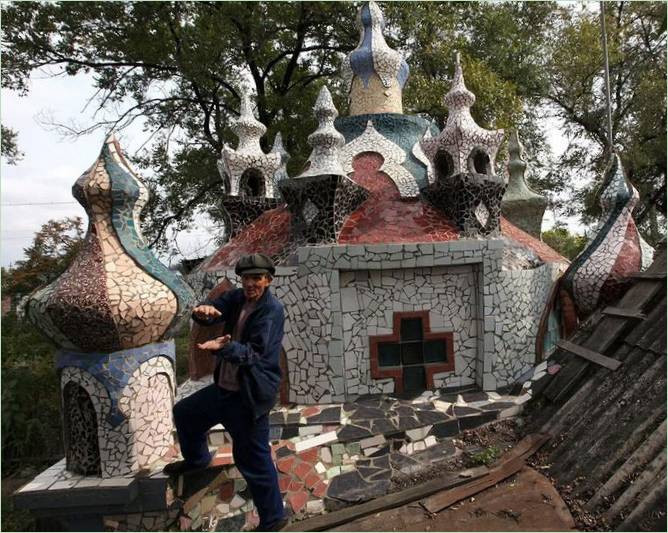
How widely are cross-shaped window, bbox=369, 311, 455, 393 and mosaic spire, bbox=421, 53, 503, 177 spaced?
192 cm

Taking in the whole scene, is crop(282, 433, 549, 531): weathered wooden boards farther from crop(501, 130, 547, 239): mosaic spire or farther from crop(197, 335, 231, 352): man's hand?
crop(501, 130, 547, 239): mosaic spire

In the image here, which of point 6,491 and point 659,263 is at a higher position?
point 659,263

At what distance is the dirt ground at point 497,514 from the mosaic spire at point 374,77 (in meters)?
5.63

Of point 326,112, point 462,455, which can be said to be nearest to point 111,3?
point 326,112

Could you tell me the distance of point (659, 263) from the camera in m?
5.28

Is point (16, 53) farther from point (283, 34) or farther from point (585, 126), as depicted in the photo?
point (585, 126)

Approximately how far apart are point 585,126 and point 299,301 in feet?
51.5

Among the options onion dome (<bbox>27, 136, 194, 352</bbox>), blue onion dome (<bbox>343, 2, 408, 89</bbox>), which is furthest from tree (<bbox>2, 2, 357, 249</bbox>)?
onion dome (<bbox>27, 136, 194, 352</bbox>)

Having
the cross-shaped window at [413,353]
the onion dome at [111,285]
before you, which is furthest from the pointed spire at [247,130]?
the cross-shaped window at [413,353]

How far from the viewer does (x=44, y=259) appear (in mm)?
10680

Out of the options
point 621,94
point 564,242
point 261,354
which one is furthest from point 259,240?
point 564,242

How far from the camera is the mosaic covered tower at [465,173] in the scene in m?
5.73

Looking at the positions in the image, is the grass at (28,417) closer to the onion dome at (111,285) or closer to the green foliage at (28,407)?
the green foliage at (28,407)

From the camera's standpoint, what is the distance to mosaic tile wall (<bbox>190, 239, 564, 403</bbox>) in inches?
213
